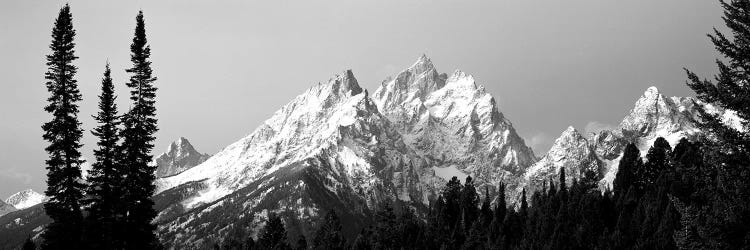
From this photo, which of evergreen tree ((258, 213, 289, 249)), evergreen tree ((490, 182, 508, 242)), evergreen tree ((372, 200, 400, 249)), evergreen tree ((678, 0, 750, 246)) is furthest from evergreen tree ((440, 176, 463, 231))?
evergreen tree ((678, 0, 750, 246))

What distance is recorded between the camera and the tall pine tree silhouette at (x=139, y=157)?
5288cm

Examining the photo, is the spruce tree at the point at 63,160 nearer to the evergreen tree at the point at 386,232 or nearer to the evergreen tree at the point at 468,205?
the evergreen tree at the point at 386,232

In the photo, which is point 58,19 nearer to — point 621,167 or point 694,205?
point 694,205

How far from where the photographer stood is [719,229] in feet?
91.7

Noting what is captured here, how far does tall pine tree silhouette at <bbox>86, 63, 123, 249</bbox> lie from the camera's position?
5150 cm

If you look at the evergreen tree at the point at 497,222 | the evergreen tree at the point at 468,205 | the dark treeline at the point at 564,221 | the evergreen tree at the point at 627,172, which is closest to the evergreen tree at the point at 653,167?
the dark treeline at the point at 564,221

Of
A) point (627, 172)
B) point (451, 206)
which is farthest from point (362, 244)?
point (627, 172)

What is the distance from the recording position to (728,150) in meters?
30.1

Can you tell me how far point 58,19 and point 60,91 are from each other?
6.54 m

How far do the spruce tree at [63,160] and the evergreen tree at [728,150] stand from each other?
43.7 metres

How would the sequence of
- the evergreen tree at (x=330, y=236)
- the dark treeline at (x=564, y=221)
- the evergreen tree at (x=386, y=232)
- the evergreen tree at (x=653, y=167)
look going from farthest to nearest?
1. the evergreen tree at (x=330, y=236)
2. the evergreen tree at (x=386, y=232)
3. the evergreen tree at (x=653, y=167)
4. the dark treeline at (x=564, y=221)

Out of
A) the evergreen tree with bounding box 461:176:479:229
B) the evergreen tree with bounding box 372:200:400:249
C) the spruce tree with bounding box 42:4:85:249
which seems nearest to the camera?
the spruce tree with bounding box 42:4:85:249

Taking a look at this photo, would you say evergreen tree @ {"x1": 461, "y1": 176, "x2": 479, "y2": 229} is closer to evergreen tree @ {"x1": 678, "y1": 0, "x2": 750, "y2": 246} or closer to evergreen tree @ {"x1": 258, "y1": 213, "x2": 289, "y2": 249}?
evergreen tree @ {"x1": 258, "y1": 213, "x2": 289, "y2": 249}

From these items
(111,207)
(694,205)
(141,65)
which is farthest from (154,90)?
(694,205)
